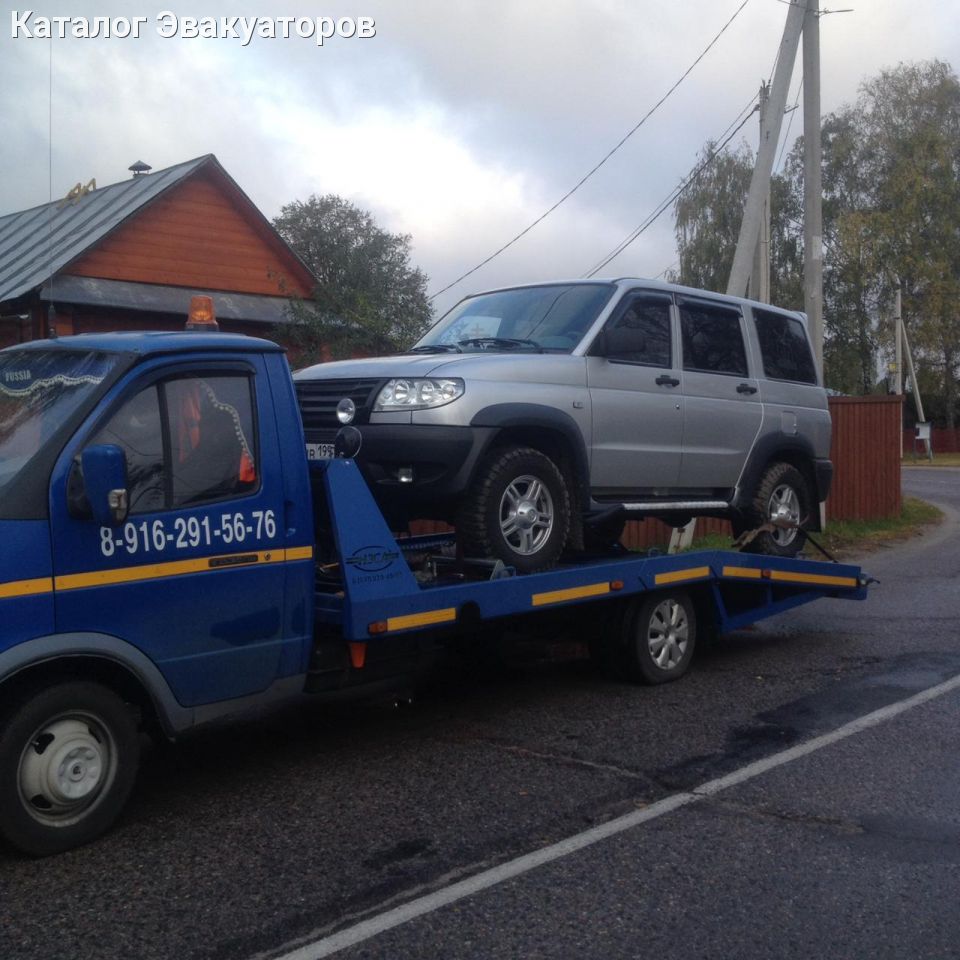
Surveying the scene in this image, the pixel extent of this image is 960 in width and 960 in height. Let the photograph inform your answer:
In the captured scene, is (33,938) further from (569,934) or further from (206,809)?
(569,934)

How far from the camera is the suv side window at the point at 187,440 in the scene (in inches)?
196

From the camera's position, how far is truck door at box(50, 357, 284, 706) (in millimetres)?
4741

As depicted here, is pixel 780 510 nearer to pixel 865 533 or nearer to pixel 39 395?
pixel 39 395

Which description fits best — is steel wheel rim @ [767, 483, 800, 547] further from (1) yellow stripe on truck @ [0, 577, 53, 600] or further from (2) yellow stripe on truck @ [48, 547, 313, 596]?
(1) yellow stripe on truck @ [0, 577, 53, 600]

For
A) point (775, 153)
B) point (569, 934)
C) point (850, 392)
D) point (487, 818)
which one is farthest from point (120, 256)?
point (850, 392)

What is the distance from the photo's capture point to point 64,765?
185 inches

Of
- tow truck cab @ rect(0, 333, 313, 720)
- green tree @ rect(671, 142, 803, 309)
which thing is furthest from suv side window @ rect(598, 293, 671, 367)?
green tree @ rect(671, 142, 803, 309)

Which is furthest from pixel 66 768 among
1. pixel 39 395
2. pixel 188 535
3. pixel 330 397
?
pixel 330 397

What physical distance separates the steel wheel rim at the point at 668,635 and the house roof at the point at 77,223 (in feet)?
35.1

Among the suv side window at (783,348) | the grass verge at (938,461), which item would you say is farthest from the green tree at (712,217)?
the suv side window at (783,348)

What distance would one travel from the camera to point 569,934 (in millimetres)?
3990

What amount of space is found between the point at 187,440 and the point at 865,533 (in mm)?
14099

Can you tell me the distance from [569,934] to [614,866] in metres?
0.65

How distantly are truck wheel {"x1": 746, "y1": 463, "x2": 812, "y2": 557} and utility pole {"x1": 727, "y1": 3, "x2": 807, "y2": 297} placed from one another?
418 centimetres
